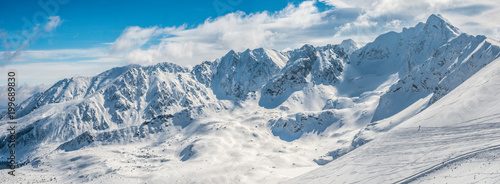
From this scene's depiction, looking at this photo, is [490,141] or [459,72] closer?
[490,141]

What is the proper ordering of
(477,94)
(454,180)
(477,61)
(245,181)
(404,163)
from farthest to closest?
1. (477,61)
2. (245,181)
3. (477,94)
4. (404,163)
5. (454,180)

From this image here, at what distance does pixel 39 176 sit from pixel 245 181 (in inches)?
4939

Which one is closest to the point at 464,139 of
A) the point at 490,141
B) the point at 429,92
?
the point at 490,141

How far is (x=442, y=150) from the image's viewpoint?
5744 cm

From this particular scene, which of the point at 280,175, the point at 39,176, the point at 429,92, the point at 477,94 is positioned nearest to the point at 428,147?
the point at 477,94

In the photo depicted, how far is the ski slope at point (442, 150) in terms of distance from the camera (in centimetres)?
4588

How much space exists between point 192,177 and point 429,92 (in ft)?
515

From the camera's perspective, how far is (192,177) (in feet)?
465

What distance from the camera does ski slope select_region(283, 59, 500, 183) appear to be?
45.9 metres

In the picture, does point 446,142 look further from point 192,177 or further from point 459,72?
point 459,72

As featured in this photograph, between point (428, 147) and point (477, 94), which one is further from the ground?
point (477, 94)

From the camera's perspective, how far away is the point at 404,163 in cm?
5750

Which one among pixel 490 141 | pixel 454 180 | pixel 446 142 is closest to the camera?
pixel 454 180

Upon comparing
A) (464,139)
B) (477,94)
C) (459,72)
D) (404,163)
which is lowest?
(404,163)
